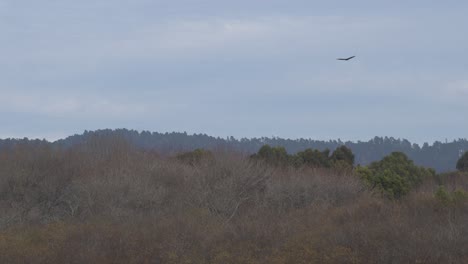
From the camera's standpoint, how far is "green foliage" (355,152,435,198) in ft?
113

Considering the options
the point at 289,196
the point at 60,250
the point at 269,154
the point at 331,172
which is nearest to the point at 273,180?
the point at 289,196

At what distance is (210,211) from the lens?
28859mm

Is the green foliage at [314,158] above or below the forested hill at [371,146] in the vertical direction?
below

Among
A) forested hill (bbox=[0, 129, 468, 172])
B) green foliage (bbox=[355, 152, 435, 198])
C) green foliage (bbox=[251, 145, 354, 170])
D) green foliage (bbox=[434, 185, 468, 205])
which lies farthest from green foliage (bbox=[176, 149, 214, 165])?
forested hill (bbox=[0, 129, 468, 172])

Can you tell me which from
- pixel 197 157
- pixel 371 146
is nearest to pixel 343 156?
pixel 197 157

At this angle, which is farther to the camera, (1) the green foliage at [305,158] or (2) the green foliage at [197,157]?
(1) the green foliage at [305,158]

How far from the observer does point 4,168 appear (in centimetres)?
3142

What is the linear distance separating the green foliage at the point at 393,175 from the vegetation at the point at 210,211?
11cm

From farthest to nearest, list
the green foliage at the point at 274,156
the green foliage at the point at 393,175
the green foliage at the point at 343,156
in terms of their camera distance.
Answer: the green foliage at the point at 343,156 < the green foliage at the point at 274,156 < the green foliage at the point at 393,175

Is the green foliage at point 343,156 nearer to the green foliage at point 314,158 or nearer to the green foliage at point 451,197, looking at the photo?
the green foliage at point 314,158

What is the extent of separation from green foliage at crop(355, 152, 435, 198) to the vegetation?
0.37 feet

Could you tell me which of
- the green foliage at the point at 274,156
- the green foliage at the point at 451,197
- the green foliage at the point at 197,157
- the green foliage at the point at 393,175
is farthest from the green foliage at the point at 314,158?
the green foliage at the point at 451,197

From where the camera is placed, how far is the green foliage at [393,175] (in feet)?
113

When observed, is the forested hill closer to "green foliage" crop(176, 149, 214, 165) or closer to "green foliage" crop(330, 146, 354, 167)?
"green foliage" crop(330, 146, 354, 167)
